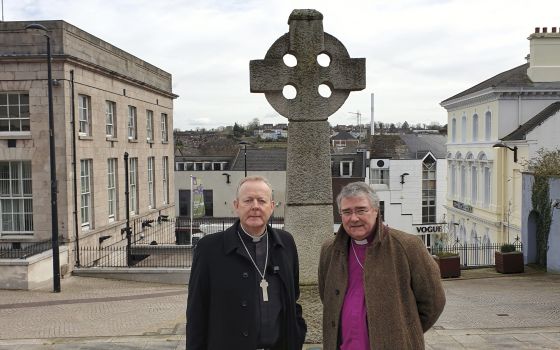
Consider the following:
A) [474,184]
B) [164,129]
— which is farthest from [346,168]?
[164,129]

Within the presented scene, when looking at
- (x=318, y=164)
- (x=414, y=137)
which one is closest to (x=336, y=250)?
(x=318, y=164)

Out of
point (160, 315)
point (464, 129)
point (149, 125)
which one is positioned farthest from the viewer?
point (464, 129)

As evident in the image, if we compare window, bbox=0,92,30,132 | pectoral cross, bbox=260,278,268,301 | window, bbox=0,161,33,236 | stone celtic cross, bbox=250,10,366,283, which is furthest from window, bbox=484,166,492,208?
pectoral cross, bbox=260,278,268,301

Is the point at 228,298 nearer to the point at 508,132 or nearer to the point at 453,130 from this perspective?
the point at 508,132

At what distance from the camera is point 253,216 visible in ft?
12.9

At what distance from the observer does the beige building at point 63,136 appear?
21344mm

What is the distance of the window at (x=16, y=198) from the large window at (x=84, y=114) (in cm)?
276

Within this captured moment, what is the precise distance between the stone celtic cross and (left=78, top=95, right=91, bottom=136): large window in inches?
738

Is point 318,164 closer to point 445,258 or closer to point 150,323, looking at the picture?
point 150,323

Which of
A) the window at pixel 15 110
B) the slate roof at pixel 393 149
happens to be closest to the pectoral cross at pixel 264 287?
the window at pixel 15 110

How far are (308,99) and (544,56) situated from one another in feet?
96.6

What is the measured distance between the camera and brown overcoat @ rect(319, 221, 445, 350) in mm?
Result: 3652

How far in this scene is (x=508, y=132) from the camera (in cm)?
3105

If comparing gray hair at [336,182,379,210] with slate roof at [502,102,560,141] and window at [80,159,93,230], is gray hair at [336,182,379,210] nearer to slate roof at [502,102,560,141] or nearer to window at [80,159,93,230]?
window at [80,159,93,230]
